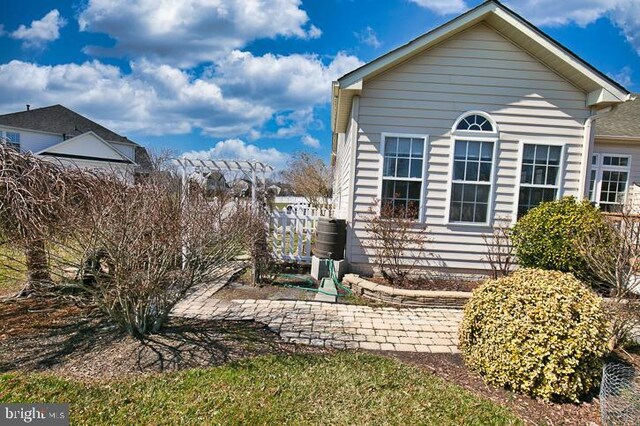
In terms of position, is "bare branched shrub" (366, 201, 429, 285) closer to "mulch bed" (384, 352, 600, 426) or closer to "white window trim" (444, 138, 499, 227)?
"white window trim" (444, 138, 499, 227)

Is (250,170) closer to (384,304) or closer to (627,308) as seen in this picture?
(384,304)

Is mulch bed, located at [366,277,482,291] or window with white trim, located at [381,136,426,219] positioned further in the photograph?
window with white trim, located at [381,136,426,219]

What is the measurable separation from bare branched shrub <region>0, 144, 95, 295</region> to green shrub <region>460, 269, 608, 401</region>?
14.0ft

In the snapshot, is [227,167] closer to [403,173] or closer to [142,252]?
[403,173]

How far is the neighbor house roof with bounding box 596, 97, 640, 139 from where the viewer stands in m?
9.59

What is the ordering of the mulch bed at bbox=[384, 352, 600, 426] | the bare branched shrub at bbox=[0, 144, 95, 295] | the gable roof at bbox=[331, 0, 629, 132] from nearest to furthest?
the mulch bed at bbox=[384, 352, 600, 426]
the bare branched shrub at bbox=[0, 144, 95, 295]
the gable roof at bbox=[331, 0, 629, 132]

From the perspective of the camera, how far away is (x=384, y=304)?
574cm

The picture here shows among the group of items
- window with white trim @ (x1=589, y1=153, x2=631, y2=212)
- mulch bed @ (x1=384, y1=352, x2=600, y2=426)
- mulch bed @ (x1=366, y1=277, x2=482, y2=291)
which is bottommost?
mulch bed @ (x1=384, y1=352, x2=600, y2=426)

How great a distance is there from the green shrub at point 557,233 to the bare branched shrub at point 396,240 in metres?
1.81

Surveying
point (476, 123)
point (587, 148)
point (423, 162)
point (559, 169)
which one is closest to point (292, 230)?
point (423, 162)

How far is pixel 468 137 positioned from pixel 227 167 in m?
5.52

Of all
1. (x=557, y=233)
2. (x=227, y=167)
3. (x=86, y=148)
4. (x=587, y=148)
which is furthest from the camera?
(x=86, y=148)

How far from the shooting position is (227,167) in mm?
8383

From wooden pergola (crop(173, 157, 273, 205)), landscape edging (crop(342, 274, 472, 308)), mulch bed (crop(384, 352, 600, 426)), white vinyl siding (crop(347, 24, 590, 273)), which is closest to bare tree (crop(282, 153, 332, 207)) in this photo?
wooden pergola (crop(173, 157, 273, 205))
